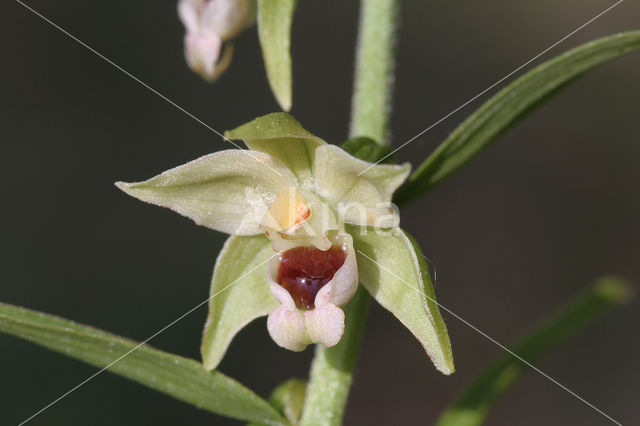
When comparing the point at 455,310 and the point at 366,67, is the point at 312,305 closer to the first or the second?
the point at 366,67

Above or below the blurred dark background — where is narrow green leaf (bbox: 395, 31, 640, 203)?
above

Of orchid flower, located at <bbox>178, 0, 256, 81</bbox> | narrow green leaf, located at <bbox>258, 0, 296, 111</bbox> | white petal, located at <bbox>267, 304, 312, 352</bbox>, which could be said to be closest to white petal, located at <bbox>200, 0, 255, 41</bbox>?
orchid flower, located at <bbox>178, 0, 256, 81</bbox>

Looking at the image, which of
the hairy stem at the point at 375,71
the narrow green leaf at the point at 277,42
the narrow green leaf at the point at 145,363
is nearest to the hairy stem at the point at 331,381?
the narrow green leaf at the point at 145,363

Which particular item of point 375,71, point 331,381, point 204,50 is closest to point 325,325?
point 331,381

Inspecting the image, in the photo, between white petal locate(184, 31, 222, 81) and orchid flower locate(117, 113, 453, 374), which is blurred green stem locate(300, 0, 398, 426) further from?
white petal locate(184, 31, 222, 81)

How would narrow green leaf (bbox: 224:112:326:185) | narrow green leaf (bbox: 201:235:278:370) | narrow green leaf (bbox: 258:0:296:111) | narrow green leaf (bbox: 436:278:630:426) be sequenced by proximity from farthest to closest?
narrow green leaf (bbox: 436:278:630:426) → narrow green leaf (bbox: 201:235:278:370) → narrow green leaf (bbox: 258:0:296:111) → narrow green leaf (bbox: 224:112:326:185)

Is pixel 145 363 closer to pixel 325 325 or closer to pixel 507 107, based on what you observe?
pixel 325 325
